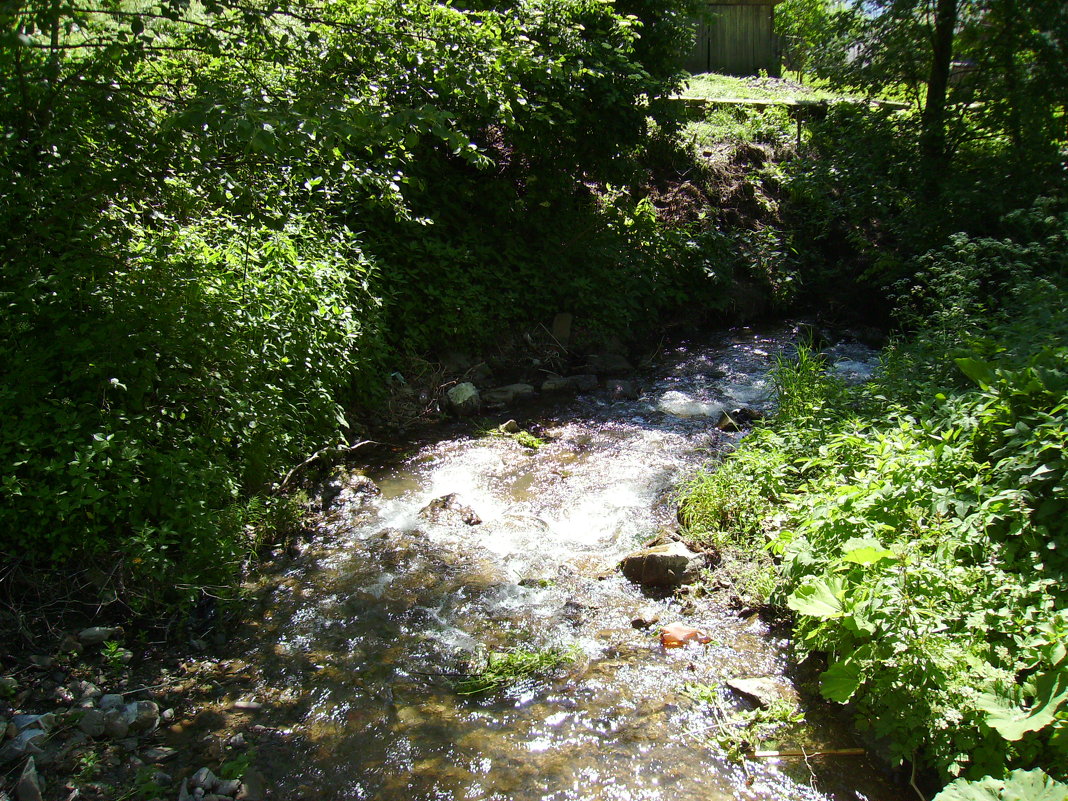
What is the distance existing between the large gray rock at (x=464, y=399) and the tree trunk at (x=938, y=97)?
745 cm

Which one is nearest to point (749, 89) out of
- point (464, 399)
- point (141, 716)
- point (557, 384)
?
point (557, 384)

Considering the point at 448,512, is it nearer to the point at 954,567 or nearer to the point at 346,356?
the point at 346,356

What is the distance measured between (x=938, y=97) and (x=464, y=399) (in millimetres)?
8661

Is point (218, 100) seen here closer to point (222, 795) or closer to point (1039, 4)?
point (222, 795)

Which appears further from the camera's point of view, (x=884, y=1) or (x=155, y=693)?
(x=884, y=1)

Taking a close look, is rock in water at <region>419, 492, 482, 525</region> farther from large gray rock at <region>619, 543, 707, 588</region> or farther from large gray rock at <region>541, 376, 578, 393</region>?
large gray rock at <region>541, 376, 578, 393</region>

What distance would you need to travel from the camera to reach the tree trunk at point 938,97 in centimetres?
1091

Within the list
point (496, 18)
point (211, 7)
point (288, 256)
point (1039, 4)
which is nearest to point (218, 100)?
point (211, 7)

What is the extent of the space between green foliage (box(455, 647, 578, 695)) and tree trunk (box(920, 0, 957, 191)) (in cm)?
961

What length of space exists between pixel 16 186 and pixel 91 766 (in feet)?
10.4

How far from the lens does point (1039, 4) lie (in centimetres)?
1013

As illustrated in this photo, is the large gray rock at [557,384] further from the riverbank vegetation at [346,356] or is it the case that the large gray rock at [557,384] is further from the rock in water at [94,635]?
the rock in water at [94,635]

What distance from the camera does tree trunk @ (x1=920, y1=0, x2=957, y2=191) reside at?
35.8 feet

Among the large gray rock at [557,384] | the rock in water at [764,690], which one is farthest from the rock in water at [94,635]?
the large gray rock at [557,384]
